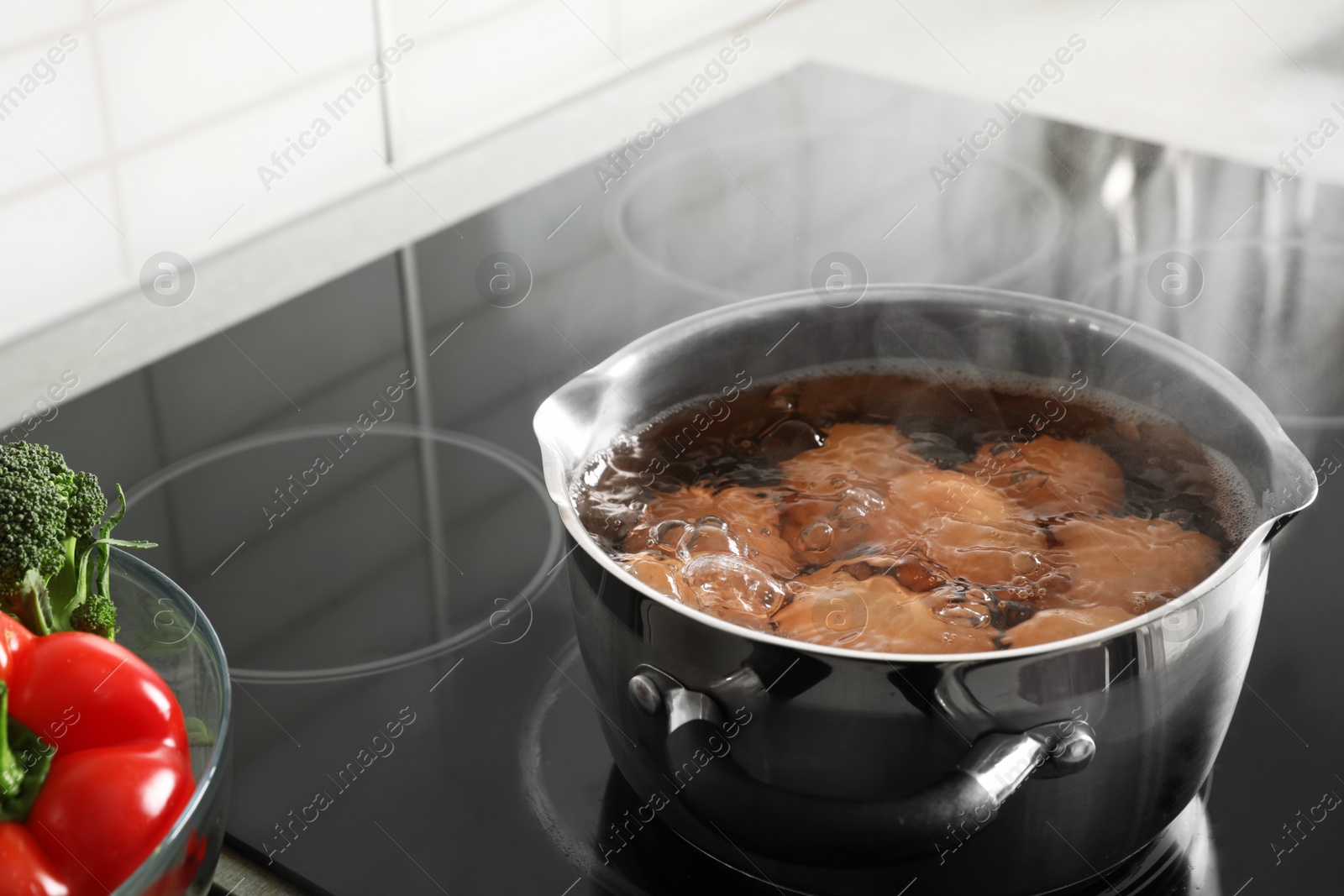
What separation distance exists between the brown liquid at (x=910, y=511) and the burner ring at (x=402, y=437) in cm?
13

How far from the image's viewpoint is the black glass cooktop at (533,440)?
2.05 feet

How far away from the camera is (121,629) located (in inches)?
23.4

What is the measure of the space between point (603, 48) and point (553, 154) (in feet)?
1.01

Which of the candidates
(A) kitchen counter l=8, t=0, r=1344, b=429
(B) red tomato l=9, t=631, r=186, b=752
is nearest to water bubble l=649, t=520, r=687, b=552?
(B) red tomato l=9, t=631, r=186, b=752

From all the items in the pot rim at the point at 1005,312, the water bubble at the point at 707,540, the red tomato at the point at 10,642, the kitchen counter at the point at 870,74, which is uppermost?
the pot rim at the point at 1005,312

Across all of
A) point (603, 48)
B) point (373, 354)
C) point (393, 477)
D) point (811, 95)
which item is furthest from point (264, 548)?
point (603, 48)

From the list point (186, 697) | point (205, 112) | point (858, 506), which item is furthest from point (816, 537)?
point (205, 112)

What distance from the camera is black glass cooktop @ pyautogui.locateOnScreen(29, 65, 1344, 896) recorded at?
0.63m

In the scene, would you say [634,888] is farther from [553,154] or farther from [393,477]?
[553,154]

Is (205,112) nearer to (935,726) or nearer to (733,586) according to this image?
(733,586)

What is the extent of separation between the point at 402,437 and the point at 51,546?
383 millimetres

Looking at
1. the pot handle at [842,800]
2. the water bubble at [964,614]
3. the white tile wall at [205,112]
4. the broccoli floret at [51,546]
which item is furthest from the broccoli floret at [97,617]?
the white tile wall at [205,112]

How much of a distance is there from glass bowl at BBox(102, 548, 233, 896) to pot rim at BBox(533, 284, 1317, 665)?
0.53ft

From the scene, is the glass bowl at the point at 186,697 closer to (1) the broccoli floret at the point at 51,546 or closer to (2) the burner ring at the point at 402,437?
(1) the broccoli floret at the point at 51,546
